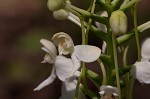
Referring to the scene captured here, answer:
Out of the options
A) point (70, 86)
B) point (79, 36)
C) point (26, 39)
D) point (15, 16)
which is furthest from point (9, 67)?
point (70, 86)

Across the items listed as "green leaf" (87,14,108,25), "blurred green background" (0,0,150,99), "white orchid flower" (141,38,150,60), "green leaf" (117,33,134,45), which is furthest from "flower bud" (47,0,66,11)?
"blurred green background" (0,0,150,99)

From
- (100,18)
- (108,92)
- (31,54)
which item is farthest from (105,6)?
(31,54)

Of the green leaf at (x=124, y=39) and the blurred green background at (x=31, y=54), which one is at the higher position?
the green leaf at (x=124, y=39)

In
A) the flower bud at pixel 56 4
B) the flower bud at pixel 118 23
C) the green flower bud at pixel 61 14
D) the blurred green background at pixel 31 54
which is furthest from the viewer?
the blurred green background at pixel 31 54

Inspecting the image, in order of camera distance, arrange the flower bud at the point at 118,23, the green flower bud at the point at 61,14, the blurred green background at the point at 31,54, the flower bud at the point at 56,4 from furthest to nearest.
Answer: the blurred green background at the point at 31,54
the green flower bud at the point at 61,14
the flower bud at the point at 56,4
the flower bud at the point at 118,23

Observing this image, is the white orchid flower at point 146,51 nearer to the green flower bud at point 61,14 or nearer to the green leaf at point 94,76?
the green leaf at point 94,76

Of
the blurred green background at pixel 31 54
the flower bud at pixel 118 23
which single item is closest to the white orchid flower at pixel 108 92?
the flower bud at pixel 118 23

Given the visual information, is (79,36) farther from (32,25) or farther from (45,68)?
(32,25)

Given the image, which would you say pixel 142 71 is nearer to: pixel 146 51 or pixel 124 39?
pixel 124 39

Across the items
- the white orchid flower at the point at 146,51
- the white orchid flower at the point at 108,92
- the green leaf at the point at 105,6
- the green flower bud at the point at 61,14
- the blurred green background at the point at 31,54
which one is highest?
the green leaf at the point at 105,6
